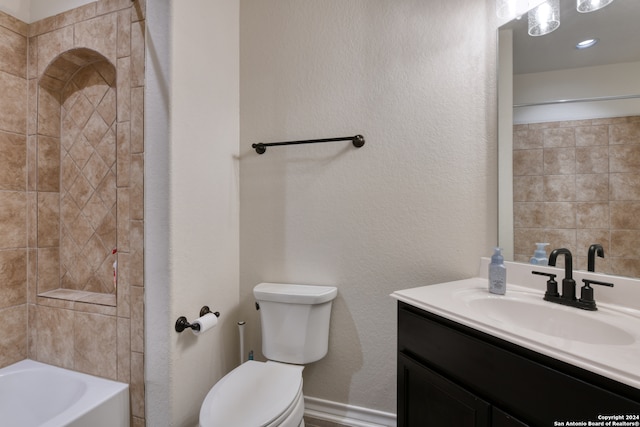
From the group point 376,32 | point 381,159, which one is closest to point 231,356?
point 381,159

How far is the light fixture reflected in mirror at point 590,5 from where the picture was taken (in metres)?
1.02

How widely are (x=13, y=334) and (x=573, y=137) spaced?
2.87 metres

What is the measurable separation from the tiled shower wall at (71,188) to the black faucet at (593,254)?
1.84 m

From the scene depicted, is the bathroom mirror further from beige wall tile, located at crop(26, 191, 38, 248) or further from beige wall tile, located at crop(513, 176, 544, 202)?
beige wall tile, located at crop(26, 191, 38, 248)

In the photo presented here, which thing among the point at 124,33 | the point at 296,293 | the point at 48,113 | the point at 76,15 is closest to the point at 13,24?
the point at 76,15

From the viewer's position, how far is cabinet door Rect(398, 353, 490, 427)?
824 millimetres

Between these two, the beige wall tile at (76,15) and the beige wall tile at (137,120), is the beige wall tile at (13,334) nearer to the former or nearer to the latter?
the beige wall tile at (137,120)

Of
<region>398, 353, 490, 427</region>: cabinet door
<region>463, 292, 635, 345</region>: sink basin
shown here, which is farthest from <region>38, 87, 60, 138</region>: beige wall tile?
<region>463, 292, 635, 345</region>: sink basin

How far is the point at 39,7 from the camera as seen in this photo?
5.15 feet

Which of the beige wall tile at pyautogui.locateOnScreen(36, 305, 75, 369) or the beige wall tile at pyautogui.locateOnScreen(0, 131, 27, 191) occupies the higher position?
the beige wall tile at pyautogui.locateOnScreen(0, 131, 27, 191)

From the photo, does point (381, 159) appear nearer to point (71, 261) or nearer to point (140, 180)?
point (140, 180)

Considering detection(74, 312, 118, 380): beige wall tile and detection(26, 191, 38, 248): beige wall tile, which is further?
detection(26, 191, 38, 248): beige wall tile

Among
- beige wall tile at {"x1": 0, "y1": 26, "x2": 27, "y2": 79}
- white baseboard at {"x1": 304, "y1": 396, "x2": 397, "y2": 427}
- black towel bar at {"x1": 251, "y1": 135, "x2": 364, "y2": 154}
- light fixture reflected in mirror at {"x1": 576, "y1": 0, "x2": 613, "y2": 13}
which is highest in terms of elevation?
beige wall tile at {"x1": 0, "y1": 26, "x2": 27, "y2": 79}

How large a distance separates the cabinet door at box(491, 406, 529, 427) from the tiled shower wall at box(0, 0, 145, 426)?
1381 mm
